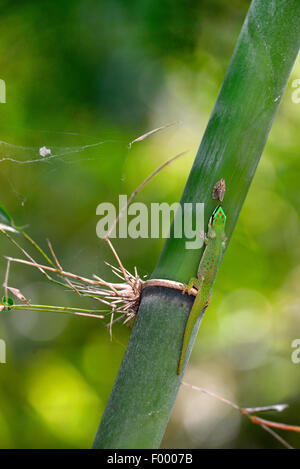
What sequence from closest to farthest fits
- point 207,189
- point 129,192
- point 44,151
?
point 207,189, point 44,151, point 129,192

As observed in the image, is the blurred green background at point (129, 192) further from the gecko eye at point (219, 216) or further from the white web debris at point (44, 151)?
the gecko eye at point (219, 216)

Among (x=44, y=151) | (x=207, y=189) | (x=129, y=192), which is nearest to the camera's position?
(x=207, y=189)

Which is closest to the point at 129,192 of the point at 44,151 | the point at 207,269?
the point at 44,151

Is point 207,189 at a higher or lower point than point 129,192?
lower

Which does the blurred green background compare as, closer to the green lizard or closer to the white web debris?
the white web debris

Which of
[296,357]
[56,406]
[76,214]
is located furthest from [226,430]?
[76,214]

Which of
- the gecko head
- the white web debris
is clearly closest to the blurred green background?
the white web debris

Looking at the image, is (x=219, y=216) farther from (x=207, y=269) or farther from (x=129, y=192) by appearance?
(x=129, y=192)
